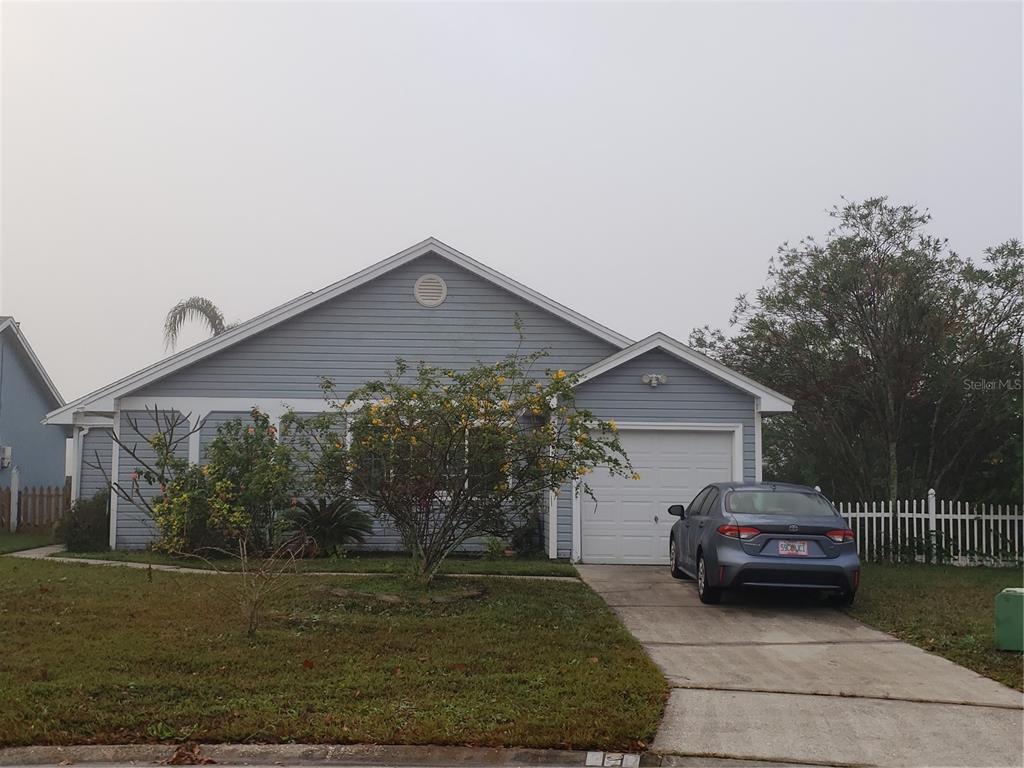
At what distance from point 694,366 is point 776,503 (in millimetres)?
4737

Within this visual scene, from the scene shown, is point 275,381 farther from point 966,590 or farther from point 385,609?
point 966,590

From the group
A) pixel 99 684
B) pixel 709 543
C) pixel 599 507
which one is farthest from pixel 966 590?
pixel 99 684

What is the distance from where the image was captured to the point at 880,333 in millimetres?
18531

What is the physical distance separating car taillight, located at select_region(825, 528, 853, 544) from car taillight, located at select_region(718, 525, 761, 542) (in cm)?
78

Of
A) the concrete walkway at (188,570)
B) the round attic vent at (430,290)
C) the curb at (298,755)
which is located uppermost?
the round attic vent at (430,290)

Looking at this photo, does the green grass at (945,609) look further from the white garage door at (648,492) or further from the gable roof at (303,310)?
the gable roof at (303,310)

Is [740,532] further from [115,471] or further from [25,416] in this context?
[25,416]

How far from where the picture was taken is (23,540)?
19484 mm

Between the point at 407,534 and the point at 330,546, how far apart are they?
15.5ft

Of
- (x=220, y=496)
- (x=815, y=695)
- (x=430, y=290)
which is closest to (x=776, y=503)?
(x=815, y=695)

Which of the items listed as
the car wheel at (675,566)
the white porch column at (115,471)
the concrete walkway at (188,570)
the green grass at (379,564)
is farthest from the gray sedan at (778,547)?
the white porch column at (115,471)

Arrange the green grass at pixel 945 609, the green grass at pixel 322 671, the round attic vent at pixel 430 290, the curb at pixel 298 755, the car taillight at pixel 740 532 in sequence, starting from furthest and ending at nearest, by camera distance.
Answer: the round attic vent at pixel 430 290, the car taillight at pixel 740 532, the green grass at pixel 945 609, the green grass at pixel 322 671, the curb at pixel 298 755

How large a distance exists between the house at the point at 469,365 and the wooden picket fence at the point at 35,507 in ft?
20.3

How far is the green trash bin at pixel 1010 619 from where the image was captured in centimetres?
825
